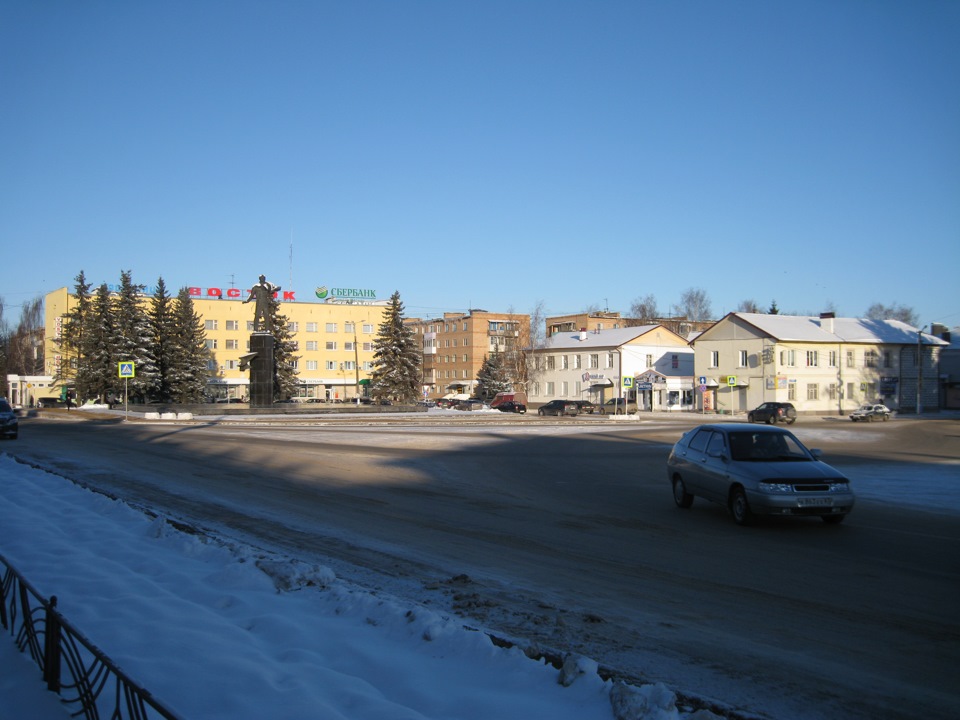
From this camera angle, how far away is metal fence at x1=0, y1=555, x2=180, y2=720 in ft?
12.6

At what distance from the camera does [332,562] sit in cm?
919

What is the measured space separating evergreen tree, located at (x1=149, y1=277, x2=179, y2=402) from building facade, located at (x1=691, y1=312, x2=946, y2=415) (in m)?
46.8

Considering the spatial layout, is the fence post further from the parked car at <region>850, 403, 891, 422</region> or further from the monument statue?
the parked car at <region>850, 403, 891, 422</region>

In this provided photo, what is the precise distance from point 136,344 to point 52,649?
66233 mm

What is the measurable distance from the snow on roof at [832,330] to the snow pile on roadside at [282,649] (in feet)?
218

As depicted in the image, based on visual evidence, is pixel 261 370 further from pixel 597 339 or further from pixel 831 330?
pixel 831 330

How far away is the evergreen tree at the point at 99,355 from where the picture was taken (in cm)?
6725

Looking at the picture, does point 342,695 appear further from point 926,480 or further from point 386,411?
point 386,411

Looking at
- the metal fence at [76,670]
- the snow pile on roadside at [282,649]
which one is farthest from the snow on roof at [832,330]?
the metal fence at [76,670]

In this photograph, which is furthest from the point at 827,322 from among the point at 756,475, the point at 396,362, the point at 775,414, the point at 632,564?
the point at 632,564

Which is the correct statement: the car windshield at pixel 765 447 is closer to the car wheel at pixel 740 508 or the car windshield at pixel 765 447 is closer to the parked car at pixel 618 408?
the car wheel at pixel 740 508

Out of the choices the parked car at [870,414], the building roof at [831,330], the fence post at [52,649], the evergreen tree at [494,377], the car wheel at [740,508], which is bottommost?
the parked car at [870,414]

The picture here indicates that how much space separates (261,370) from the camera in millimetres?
52219

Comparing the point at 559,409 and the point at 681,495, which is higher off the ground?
the point at 681,495
